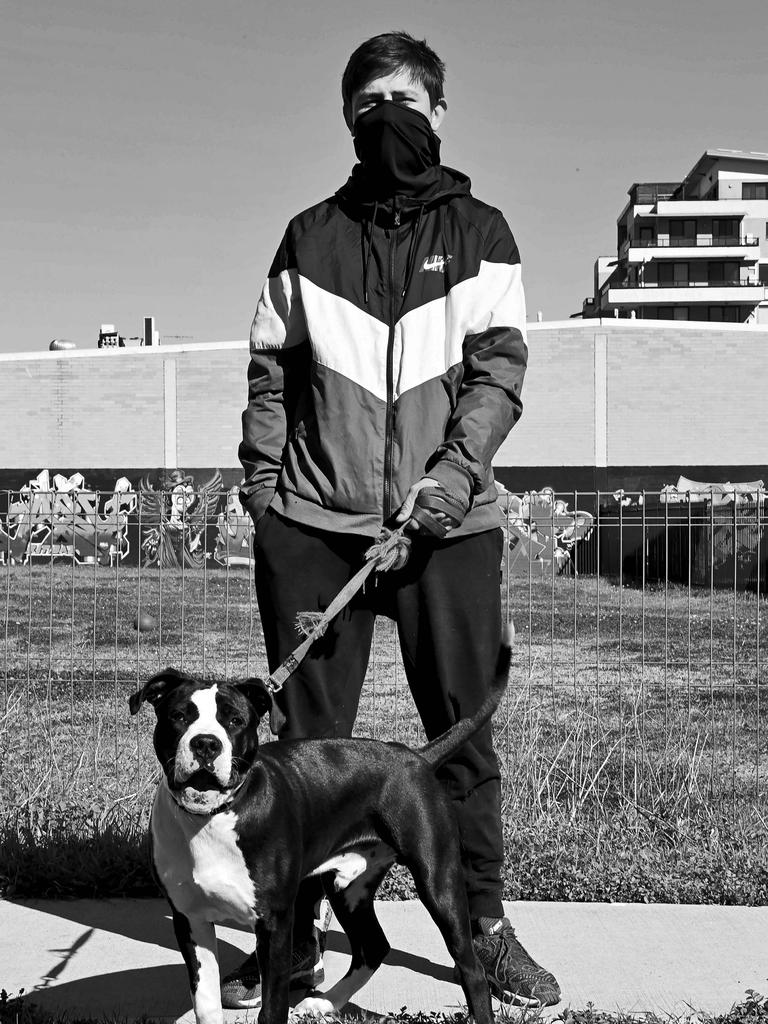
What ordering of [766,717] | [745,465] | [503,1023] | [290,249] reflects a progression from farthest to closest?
[745,465], [766,717], [290,249], [503,1023]

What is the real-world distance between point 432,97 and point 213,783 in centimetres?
223

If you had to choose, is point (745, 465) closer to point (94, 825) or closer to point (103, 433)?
point (103, 433)

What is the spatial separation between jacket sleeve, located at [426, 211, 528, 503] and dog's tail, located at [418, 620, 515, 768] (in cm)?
47

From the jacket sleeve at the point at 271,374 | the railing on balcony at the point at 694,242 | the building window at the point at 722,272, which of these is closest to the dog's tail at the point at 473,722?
the jacket sleeve at the point at 271,374

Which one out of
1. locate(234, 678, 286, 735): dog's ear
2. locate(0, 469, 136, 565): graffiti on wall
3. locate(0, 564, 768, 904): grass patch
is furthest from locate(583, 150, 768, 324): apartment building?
locate(234, 678, 286, 735): dog's ear

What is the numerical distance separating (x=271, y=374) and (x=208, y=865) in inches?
62.7

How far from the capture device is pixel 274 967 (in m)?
2.82

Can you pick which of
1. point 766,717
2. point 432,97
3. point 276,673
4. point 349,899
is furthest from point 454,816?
point 766,717

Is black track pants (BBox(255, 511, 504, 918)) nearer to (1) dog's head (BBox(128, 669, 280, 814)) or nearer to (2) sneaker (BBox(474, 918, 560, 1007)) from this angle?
(2) sneaker (BBox(474, 918, 560, 1007))

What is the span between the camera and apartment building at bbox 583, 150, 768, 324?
70062 millimetres

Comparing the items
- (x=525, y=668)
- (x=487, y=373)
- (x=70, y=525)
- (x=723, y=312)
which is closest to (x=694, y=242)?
(x=723, y=312)

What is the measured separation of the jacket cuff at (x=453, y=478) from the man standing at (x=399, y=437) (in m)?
0.03

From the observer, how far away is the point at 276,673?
332cm

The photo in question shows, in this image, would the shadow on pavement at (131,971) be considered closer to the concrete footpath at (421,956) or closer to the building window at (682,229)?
the concrete footpath at (421,956)
